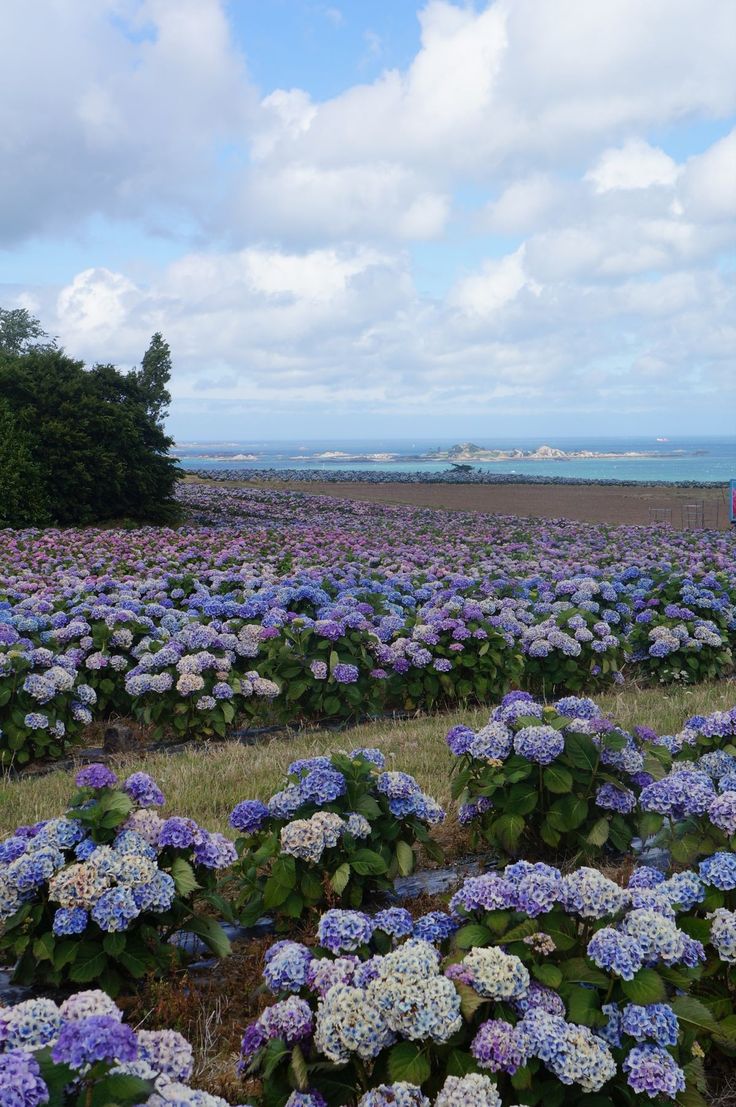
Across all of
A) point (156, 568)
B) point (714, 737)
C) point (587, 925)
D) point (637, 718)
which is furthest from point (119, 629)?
point (587, 925)

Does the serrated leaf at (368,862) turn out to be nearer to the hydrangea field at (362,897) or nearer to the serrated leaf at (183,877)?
the hydrangea field at (362,897)

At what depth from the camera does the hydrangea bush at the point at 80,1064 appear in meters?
1.83

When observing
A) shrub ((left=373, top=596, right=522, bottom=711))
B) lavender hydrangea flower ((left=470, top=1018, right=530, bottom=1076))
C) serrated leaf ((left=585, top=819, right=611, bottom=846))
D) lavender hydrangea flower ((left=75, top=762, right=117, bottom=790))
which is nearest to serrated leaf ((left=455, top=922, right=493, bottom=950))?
lavender hydrangea flower ((left=470, top=1018, right=530, bottom=1076))

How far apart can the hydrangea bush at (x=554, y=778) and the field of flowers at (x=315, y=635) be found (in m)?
3.20

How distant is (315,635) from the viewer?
26.0ft

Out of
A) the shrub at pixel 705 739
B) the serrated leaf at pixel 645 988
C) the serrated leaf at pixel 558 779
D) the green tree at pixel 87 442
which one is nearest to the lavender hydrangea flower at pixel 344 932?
the serrated leaf at pixel 645 988

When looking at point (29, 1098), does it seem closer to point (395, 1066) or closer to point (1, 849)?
point (395, 1066)

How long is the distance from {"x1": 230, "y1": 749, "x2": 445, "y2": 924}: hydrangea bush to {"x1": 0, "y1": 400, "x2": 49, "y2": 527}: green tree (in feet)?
60.2

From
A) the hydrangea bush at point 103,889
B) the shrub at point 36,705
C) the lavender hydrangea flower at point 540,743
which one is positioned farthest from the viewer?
the shrub at point 36,705

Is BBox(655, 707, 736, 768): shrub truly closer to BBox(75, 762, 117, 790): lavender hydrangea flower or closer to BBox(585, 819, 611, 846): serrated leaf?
BBox(585, 819, 611, 846): serrated leaf

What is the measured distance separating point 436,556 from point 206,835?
11.1 meters

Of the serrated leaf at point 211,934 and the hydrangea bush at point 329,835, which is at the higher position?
the hydrangea bush at point 329,835

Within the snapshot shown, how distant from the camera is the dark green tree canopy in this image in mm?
21938

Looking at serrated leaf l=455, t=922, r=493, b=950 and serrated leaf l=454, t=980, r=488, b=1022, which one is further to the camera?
serrated leaf l=455, t=922, r=493, b=950
